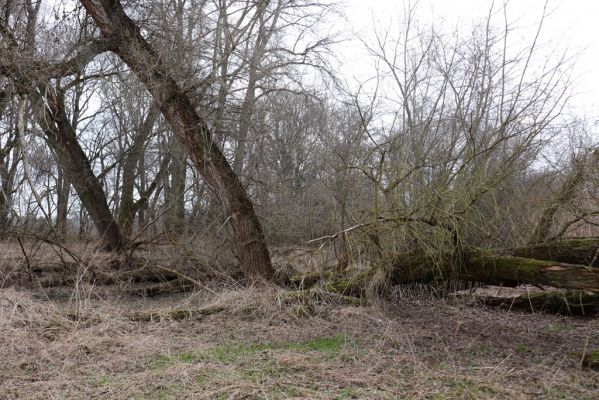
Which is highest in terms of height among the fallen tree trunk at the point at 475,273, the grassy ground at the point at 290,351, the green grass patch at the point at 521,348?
the fallen tree trunk at the point at 475,273

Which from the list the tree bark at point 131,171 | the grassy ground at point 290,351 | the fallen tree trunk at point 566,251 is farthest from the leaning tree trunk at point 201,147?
the fallen tree trunk at point 566,251

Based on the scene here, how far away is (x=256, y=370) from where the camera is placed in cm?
478

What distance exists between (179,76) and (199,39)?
0.74 metres

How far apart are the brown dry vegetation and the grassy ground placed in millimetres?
14

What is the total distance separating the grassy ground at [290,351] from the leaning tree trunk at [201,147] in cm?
168

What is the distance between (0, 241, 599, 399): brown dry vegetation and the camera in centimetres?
434

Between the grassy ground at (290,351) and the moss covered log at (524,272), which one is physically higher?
the moss covered log at (524,272)

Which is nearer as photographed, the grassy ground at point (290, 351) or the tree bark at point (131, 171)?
the grassy ground at point (290, 351)

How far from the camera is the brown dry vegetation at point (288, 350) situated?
434 cm

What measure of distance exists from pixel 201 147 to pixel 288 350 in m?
4.87

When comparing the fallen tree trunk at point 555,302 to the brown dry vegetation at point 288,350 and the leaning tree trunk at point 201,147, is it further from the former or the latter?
the leaning tree trunk at point 201,147

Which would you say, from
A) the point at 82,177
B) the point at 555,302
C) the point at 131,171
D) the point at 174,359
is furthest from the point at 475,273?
the point at 131,171

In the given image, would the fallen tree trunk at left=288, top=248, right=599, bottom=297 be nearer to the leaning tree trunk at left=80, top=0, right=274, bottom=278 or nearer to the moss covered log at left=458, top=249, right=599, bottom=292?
the moss covered log at left=458, top=249, right=599, bottom=292

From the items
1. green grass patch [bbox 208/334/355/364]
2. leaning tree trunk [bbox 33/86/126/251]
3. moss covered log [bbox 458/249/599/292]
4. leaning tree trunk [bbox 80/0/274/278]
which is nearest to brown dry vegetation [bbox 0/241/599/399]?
green grass patch [bbox 208/334/355/364]
